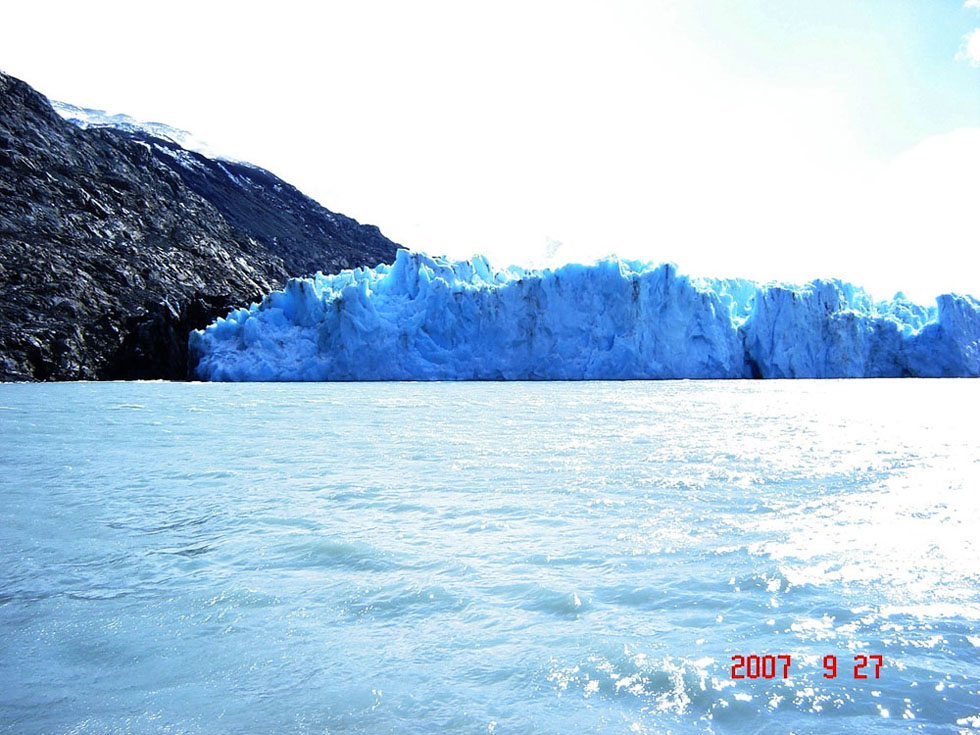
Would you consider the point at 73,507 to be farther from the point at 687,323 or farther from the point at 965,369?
the point at 965,369

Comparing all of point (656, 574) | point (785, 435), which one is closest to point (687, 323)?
point (785, 435)

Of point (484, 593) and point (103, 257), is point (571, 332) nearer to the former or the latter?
point (484, 593)

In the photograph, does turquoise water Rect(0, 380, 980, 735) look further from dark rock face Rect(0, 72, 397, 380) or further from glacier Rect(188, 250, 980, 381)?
dark rock face Rect(0, 72, 397, 380)

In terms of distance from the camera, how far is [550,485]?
6086 millimetres

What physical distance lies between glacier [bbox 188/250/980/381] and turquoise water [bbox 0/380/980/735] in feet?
64.8

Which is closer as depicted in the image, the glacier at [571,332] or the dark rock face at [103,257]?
the glacier at [571,332]

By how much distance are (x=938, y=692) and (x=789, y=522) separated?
8.07 ft
